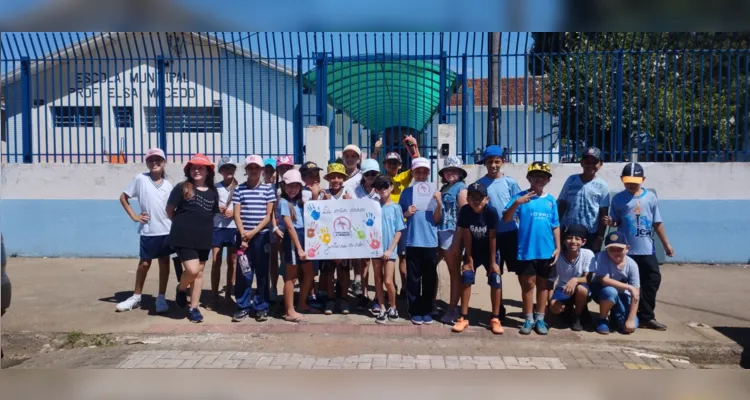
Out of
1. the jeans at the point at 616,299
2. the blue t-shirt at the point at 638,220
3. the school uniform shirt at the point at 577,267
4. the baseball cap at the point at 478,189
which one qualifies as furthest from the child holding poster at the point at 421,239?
the blue t-shirt at the point at 638,220

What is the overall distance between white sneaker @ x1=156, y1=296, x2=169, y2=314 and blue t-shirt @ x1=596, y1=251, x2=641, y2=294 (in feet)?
14.5

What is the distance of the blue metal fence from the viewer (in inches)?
337

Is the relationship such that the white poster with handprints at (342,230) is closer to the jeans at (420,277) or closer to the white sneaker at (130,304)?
the jeans at (420,277)

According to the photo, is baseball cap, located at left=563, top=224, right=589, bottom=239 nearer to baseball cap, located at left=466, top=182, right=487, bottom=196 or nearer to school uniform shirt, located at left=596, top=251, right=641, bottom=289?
school uniform shirt, located at left=596, top=251, right=641, bottom=289

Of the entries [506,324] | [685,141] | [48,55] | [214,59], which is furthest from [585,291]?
[48,55]

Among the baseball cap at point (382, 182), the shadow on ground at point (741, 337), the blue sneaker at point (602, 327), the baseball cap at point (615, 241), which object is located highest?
the baseball cap at point (382, 182)

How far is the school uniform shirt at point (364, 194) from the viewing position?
6202 millimetres

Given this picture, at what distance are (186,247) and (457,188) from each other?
106 inches

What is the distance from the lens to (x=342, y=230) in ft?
20.1

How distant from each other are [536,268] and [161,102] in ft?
20.5

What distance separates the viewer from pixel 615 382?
15.1ft

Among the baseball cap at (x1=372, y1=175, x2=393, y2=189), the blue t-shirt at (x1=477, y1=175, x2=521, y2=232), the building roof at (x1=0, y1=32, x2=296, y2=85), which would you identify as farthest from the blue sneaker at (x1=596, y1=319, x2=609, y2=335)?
the building roof at (x1=0, y1=32, x2=296, y2=85)

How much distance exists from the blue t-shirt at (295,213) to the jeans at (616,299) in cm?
290

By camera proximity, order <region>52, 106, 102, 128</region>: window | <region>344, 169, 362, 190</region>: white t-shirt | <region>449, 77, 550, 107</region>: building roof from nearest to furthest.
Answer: <region>344, 169, 362, 190</region>: white t-shirt
<region>449, 77, 550, 107</region>: building roof
<region>52, 106, 102, 128</region>: window
